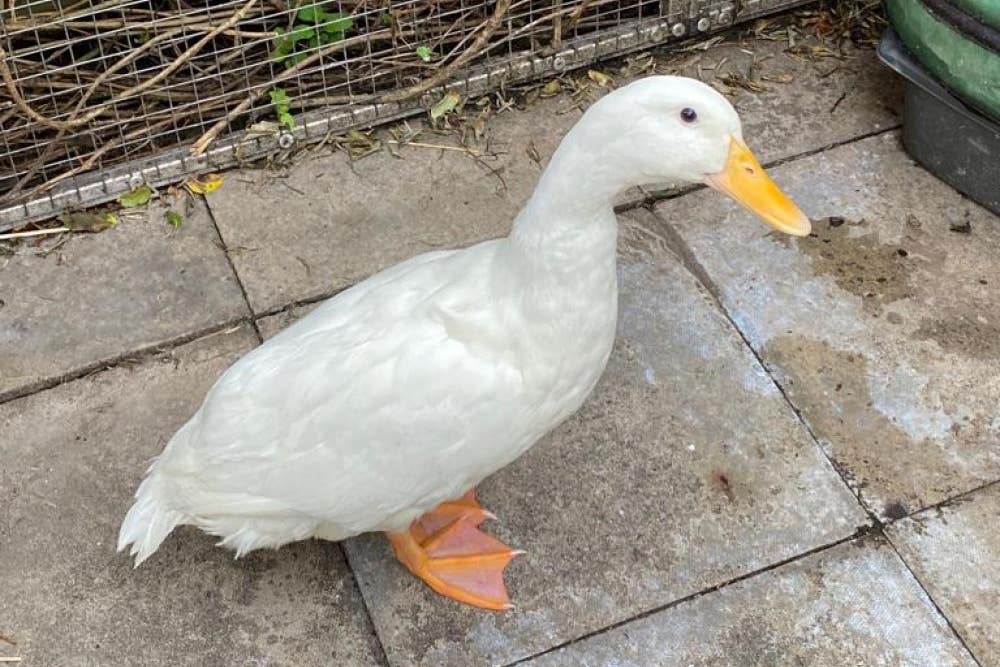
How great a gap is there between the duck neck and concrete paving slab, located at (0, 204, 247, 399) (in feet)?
4.55

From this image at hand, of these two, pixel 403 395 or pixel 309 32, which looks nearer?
pixel 403 395

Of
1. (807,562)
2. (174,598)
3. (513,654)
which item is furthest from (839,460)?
(174,598)

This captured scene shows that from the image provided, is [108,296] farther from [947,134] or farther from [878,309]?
[947,134]

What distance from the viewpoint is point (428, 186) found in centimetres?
381

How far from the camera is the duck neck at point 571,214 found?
2225mm

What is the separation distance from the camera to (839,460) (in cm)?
301

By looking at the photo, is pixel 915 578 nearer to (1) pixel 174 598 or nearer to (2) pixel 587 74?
(1) pixel 174 598

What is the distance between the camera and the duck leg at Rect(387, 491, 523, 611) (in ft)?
9.05

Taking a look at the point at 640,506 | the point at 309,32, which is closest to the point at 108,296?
the point at 309,32

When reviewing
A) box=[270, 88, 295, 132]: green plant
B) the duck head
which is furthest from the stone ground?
the duck head

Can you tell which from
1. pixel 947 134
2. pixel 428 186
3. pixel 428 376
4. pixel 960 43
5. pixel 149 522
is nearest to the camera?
pixel 428 376

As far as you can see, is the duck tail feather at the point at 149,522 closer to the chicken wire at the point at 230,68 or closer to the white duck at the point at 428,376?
the white duck at the point at 428,376

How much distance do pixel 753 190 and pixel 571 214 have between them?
35 centimetres

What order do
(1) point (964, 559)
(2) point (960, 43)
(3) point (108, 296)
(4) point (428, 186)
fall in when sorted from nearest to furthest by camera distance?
(1) point (964, 559), (2) point (960, 43), (3) point (108, 296), (4) point (428, 186)
